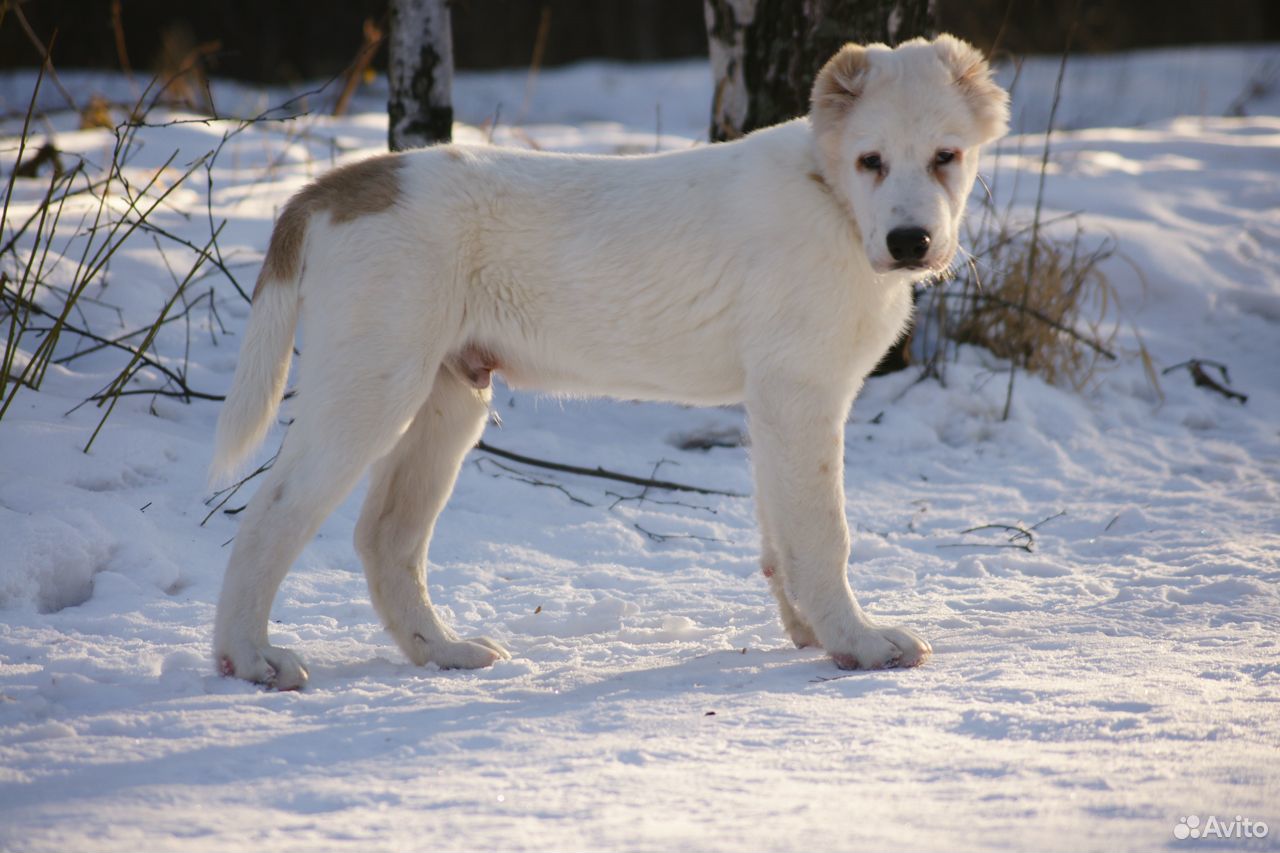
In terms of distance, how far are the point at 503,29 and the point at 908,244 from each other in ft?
66.1

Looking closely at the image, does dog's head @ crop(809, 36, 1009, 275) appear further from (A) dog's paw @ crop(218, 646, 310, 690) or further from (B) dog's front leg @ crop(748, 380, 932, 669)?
(A) dog's paw @ crop(218, 646, 310, 690)

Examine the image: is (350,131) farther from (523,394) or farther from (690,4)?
(690,4)

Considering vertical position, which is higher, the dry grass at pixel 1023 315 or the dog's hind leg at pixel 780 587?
the dry grass at pixel 1023 315

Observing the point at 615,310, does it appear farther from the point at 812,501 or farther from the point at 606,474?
the point at 606,474

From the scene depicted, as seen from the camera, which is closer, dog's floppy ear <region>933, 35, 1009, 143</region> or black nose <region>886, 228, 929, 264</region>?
black nose <region>886, 228, 929, 264</region>

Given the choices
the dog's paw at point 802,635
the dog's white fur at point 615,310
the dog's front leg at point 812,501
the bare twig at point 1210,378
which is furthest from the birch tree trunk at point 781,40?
the dog's paw at point 802,635

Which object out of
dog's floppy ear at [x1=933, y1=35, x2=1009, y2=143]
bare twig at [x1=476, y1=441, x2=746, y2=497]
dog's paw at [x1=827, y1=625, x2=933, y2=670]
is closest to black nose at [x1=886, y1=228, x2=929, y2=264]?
dog's floppy ear at [x1=933, y1=35, x2=1009, y2=143]

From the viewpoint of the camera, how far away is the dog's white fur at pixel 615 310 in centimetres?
333

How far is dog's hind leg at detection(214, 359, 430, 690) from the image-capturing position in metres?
3.22

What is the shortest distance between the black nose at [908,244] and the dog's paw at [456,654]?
1.65 meters

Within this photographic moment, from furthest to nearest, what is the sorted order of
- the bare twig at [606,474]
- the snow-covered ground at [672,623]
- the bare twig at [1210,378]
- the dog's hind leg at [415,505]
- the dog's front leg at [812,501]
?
the bare twig at [1210,378] → the bare twig at [606,474] → the dog's hind leg at [415,505] → the dog's front leg at [812,501] → the snow-covered ground at [672,623]

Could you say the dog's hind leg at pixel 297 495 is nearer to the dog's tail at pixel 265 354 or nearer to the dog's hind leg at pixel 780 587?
the dog's tail at pixel 265 354

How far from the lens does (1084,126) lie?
1479 centimetres

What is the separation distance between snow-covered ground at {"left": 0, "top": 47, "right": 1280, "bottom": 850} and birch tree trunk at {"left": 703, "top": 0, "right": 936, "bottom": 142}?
154 centimetres
